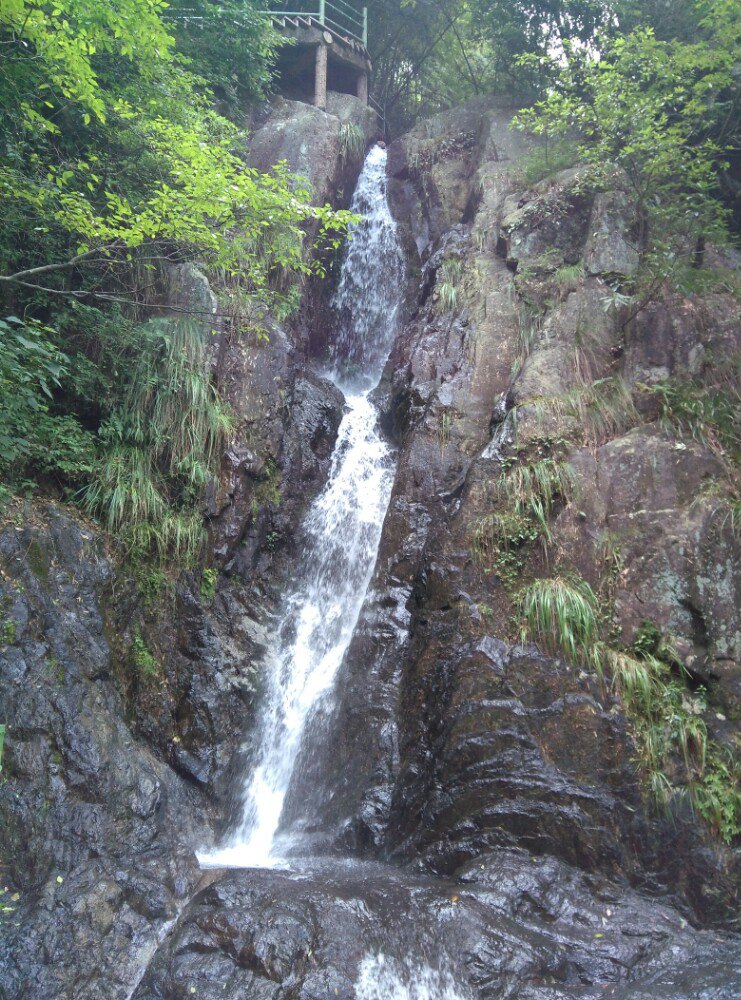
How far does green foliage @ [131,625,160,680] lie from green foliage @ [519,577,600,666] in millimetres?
4064

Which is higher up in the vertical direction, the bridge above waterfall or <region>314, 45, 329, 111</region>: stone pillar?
the bridge above waterfall

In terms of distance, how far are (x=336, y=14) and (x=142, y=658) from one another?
1766 centimetres

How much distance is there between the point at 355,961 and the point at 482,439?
6.48 meters

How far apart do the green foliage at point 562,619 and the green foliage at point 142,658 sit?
4.06 meters

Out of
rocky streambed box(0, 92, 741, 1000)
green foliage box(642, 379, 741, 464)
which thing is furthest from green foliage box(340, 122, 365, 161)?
green foliage box(642, 379, 741, 464)

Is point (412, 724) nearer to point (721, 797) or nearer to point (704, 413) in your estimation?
point (721, 797)

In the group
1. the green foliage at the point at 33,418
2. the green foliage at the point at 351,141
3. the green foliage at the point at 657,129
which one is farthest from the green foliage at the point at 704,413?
the green foliage at the point at 351,141

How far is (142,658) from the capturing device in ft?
23.4

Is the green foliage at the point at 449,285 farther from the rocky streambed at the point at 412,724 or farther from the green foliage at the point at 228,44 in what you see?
the green foliage at the point at 228,44

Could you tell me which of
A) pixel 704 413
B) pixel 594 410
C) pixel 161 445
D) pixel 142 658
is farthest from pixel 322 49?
pixel 142 658

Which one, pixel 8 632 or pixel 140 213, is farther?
pixel 140 213

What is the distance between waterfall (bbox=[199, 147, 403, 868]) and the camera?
284 inches

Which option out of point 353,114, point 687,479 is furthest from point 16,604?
point 353,114

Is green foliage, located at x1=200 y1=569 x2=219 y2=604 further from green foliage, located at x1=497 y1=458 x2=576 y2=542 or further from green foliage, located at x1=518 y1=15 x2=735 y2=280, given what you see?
green foliage, located at x1=518 y1=15 x2=735 y2=280
